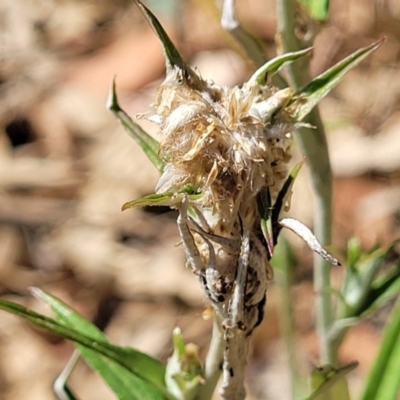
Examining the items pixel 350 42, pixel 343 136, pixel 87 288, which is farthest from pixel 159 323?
pixel 350 42

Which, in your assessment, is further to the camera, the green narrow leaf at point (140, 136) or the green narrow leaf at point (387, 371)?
the green narrow leaf at point (387, 371)

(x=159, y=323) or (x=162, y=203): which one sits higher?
(x=162, y=203)

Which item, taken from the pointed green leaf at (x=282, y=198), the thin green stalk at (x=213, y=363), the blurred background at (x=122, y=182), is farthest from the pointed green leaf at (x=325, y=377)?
the blurred background at (x=122, y=182)

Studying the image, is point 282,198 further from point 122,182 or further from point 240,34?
point 122,182

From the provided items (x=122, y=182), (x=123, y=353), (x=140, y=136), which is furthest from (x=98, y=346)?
(x=122, y=182)

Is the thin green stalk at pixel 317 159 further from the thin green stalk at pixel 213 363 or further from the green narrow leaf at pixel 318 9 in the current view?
the thin green stalk at pixel 213 363

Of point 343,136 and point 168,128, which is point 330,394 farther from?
point 343,136

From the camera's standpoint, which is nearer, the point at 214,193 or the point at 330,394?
the point at 214,193
